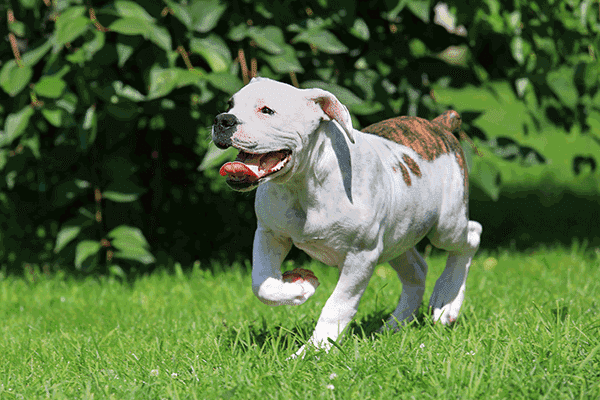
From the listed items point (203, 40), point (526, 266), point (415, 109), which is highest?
point (203, 40)

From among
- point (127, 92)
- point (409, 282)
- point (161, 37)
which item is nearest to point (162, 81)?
point (161, 37)

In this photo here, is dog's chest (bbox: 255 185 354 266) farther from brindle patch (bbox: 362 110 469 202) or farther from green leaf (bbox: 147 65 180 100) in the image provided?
green leaf (bbox: 147 65 180 100)

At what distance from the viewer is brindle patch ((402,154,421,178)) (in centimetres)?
283

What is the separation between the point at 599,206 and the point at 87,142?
5.14 m

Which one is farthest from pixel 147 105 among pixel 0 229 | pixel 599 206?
pixel 599 206

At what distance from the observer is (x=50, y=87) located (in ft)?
12.3

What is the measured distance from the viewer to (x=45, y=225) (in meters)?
5.11

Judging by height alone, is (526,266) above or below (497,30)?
below

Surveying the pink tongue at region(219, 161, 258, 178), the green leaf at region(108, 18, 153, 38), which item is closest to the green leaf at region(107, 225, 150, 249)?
the green leaf at region(108, 18, 153, 38)

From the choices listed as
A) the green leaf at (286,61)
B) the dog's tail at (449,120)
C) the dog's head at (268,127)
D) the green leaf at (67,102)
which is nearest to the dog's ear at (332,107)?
the dog's head at (268,127)

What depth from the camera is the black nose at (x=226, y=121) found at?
226cm

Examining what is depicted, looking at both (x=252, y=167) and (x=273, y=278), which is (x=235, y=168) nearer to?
(x=252, y=167)

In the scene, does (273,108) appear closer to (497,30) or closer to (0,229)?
(497,30)

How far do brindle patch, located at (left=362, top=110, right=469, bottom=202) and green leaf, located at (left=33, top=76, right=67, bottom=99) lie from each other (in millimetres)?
1813
